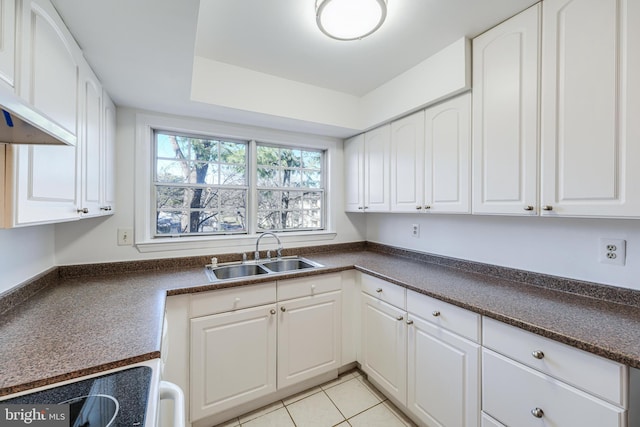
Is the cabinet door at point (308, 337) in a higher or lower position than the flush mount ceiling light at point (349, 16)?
lower

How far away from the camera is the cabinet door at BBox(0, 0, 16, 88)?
648mm

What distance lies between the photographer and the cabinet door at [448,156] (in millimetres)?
1634

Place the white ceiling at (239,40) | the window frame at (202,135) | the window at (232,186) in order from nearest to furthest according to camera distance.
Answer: the white ceiling at (239,40) < the window frame at (202,135) < the window at (232,186)

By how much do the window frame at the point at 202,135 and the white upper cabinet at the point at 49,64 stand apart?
0.86 metres

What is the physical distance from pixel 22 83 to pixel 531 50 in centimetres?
203

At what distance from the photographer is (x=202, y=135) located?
7.29 feet

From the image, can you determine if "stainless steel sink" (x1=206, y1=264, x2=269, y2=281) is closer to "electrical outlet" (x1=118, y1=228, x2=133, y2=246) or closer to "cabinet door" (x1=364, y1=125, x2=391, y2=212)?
"electrical outlet" (x1=118, y1=228, x2=133, y2=246)

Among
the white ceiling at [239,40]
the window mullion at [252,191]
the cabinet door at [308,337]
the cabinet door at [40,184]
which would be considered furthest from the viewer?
the window mullion at [252,191]

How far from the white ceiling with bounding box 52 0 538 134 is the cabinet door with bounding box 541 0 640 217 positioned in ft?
0.98

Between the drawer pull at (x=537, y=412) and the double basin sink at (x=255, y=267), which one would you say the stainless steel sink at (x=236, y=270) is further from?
the drawer pull at (x=537, y=412)

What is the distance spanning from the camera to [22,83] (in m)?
0.72

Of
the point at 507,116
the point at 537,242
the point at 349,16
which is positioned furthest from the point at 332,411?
the point at 349,16

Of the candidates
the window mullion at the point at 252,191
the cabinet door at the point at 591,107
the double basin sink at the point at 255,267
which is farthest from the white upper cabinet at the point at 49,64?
the cabinet door at the point at 591,107

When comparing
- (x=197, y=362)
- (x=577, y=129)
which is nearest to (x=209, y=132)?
(x=197, y=362)
